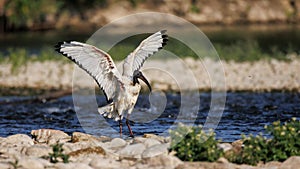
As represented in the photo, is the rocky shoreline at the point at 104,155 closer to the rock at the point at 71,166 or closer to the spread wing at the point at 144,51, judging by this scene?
the rock at the point at 71,166

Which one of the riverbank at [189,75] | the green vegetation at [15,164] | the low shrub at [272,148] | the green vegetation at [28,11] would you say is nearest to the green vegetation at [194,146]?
the low shrub at [272,148]

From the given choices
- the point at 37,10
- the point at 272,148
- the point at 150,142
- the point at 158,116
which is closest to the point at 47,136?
the point at 150,142

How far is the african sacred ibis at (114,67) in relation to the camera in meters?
9.95

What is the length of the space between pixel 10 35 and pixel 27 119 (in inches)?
869

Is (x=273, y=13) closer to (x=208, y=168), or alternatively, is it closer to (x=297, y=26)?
(x=297, y=26)

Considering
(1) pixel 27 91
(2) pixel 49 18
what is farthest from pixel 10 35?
(1) pixel 27 91

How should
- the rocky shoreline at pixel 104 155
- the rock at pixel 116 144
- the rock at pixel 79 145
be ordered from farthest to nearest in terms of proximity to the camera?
1. the rock at pixel 116 144
2. the rock at pixel 79 145
3. the rocky shoreline at pixel 104 155

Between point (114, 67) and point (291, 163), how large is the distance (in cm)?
313

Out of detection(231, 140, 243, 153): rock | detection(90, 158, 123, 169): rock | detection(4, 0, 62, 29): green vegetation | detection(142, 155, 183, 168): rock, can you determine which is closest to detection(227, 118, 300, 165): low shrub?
detection(231, 140, 243, 153): rock

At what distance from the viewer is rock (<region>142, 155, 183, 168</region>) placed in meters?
7.95

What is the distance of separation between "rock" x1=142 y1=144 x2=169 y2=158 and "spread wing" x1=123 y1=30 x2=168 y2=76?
201 centimetres

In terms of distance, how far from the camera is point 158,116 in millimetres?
13609

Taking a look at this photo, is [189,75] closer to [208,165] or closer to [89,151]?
[89,151]

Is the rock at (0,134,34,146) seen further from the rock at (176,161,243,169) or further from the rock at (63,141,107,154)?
the rock at (176,161,243,169)
